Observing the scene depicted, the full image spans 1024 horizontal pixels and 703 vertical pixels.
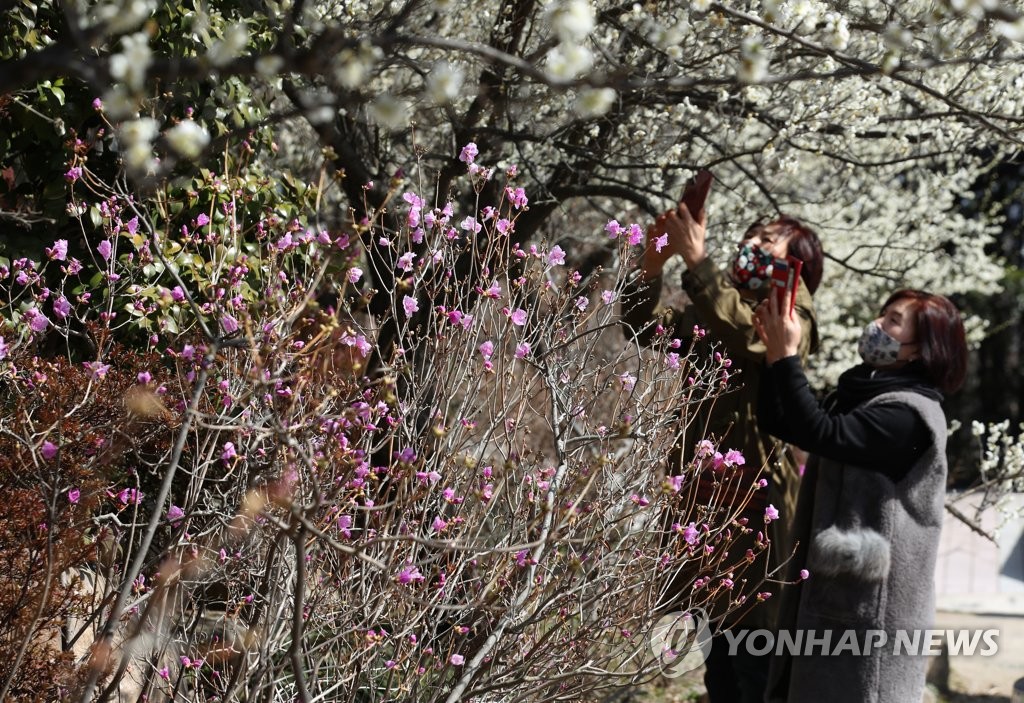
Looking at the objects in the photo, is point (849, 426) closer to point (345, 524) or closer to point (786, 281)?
point (786, 281)

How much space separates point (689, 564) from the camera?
2832 millimetres

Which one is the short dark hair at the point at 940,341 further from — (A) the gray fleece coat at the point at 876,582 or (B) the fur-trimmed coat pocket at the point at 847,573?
(B) the fur-trimmed coat pocket at the point at 847,573

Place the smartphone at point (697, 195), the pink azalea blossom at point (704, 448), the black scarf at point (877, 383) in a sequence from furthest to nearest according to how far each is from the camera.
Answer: the smartphone at point (697, 195) < the black scarf at point (877, 383) < the pink azalea blossom at point (704, 448)

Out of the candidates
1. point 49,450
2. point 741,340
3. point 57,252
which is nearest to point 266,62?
point 49,450

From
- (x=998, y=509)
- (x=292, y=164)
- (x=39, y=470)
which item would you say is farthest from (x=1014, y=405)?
(x=39, y=470)

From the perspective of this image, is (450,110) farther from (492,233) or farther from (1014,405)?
(1014,405)

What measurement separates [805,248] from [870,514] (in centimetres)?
80

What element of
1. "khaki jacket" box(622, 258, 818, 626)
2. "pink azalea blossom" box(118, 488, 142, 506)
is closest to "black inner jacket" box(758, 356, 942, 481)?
"khaki jacket" box(622, 258, 818, 626)

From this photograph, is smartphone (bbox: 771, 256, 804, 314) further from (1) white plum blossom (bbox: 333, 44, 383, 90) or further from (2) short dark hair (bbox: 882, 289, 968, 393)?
(1) white plum blossom (bbox: 333, 44, 383, 90)

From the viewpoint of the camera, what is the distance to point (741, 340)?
9.30ft

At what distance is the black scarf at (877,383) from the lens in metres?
2.77

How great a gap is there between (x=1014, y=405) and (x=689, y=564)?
1344 cm

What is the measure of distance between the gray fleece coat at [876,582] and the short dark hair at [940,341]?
110 millimetres

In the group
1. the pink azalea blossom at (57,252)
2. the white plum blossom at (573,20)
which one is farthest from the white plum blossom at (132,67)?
the pink azalea blossom at (57,252)
